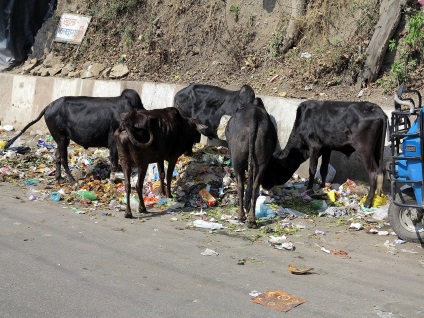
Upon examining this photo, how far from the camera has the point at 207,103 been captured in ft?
37.3

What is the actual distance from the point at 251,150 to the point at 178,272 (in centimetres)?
247

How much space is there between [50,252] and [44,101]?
31.2ft

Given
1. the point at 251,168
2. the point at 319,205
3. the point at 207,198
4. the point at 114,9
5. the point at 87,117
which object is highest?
the point at 114,9

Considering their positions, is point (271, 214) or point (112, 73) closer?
point (271, 214)

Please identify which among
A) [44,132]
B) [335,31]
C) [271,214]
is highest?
[335,31]

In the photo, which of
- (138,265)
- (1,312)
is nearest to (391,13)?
(138,265)

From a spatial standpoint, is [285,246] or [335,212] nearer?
[285,246]

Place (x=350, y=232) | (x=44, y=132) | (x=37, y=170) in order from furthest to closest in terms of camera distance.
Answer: (x=44, y=132), (x=37, y=170), (x=350, y=232)

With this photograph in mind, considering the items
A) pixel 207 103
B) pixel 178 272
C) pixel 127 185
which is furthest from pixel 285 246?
pixel 207 103

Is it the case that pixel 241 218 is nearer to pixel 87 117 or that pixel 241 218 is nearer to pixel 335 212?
pixel 335 212

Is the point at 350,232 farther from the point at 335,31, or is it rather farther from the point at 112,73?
the point at 112,73

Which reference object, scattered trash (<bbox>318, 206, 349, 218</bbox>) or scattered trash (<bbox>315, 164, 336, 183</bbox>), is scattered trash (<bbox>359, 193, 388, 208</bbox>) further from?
scattered trash (<bbox>315, 164, 336, 183</bbox>)

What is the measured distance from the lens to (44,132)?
15211mm

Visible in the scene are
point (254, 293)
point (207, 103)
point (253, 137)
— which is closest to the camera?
point (254, 293)
